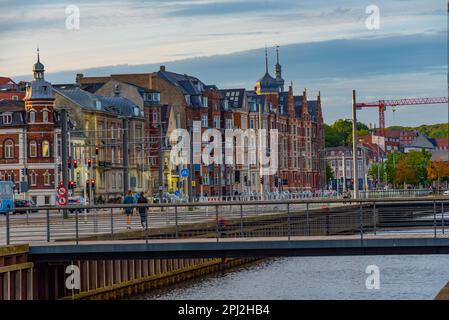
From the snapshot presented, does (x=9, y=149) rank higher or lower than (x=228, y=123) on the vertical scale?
lower

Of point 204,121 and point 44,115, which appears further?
point 204,121

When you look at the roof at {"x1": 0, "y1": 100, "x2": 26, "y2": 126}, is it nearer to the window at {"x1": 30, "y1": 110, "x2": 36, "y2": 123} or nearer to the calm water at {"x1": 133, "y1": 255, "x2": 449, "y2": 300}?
the window at {"x1": 30, "y1": 110, "x2": 36, "y2": 123}

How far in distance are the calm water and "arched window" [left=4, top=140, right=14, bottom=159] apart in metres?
43.4

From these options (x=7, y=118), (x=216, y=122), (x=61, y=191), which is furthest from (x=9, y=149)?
(x=61, y=191)

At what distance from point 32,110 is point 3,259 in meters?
74.4

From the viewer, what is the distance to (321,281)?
5384 centimetres

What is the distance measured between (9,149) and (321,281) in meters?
60.6

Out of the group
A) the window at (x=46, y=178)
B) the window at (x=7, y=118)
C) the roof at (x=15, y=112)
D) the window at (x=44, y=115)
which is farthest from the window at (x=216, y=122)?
the window at (x=7, y=118)

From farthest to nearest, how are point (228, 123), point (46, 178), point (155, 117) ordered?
point (228, 123) → point (155, 117) → point (46, 178)

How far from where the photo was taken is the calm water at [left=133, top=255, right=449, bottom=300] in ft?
156
